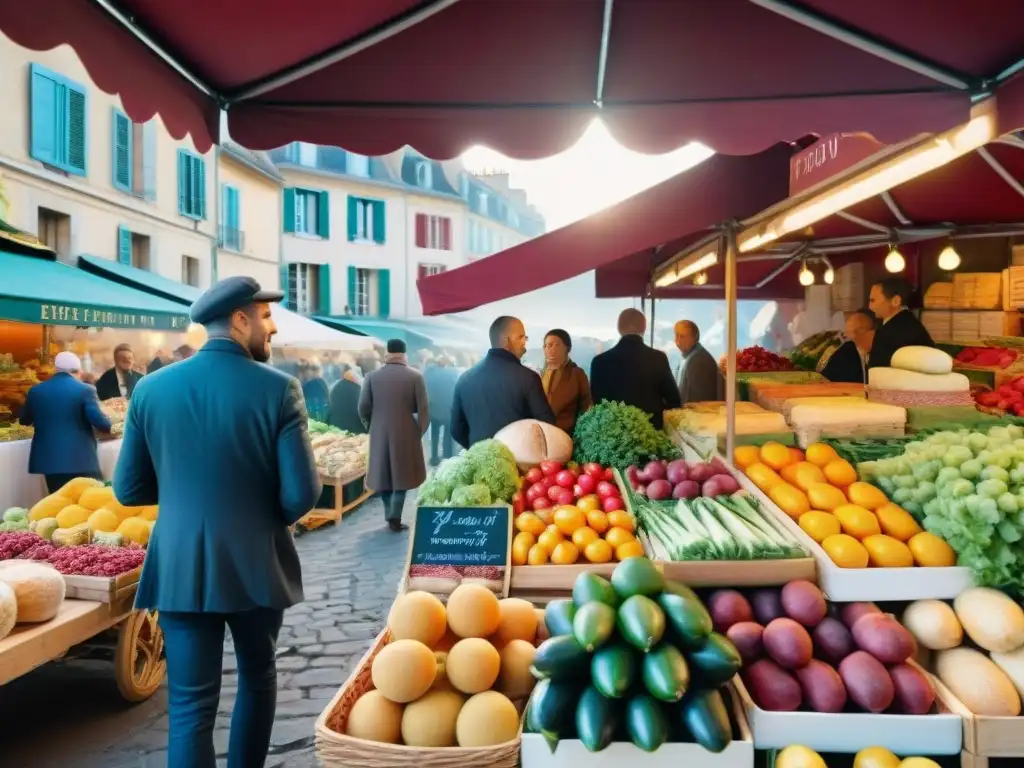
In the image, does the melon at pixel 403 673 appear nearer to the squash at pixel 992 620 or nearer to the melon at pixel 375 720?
the melon at pixel 375 720

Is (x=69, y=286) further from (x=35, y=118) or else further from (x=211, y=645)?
(x=211, y=645)

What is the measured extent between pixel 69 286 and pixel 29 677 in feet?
21.0

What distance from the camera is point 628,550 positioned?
3.04m

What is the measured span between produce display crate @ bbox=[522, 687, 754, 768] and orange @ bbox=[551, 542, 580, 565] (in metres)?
0.92

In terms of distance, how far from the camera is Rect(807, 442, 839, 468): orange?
351 centimetres

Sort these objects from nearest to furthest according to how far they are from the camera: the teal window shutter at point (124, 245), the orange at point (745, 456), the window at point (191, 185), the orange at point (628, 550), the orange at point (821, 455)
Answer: the orange at point (628, 550)
the orange at point (821, 455)
the orange at point (745, 456)
the teal window shutter at point (124, 245)
the window at point (191, 185)

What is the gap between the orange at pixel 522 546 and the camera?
10.2ft

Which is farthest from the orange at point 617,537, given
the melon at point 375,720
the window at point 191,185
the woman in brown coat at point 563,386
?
the window at point 191,185

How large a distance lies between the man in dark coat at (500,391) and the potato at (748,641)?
2.51 m

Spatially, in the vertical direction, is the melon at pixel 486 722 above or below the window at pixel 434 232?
below

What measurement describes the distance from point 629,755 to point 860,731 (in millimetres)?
699

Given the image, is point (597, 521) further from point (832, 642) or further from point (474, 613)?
point (832, 642)

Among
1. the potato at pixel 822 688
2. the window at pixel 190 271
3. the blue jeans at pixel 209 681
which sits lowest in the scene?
the blue jeans at pixel 209 681

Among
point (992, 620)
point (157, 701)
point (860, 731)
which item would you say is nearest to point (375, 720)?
point (860, 731)
